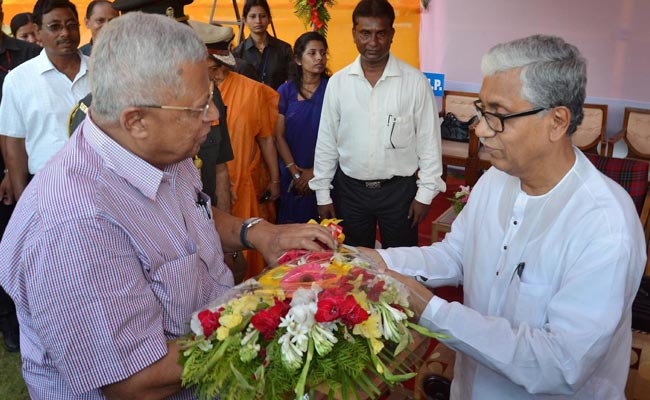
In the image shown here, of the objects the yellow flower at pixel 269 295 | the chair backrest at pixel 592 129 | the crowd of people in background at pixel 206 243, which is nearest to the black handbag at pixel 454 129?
the chair backrest at pixel 592 129

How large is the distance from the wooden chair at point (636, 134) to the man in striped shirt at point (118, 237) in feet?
18.9

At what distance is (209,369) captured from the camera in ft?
4.91

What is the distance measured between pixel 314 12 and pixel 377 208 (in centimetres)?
296

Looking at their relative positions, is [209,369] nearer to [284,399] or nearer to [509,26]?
[284,399]

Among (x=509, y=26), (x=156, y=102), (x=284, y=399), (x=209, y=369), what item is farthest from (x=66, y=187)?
(x=509, y=26)

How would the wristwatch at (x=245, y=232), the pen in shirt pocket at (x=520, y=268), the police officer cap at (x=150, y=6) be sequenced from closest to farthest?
1. the pen in shirt pocket at (x=520, y=268)
2. the wristwatch at (x=245, y=232)
3. the police officer cap at (x=150, y=6)

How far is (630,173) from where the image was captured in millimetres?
4199

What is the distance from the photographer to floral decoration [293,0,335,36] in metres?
6.31

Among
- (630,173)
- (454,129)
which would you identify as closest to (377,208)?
(630,173)

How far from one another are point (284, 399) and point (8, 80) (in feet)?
11.2

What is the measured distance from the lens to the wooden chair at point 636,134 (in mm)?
6195

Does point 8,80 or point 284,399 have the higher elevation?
point 8,80

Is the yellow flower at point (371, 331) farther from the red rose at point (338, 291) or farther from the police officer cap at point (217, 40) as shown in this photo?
the police officer cap at point (217, 40)

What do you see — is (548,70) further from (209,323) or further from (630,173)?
(630,173)
